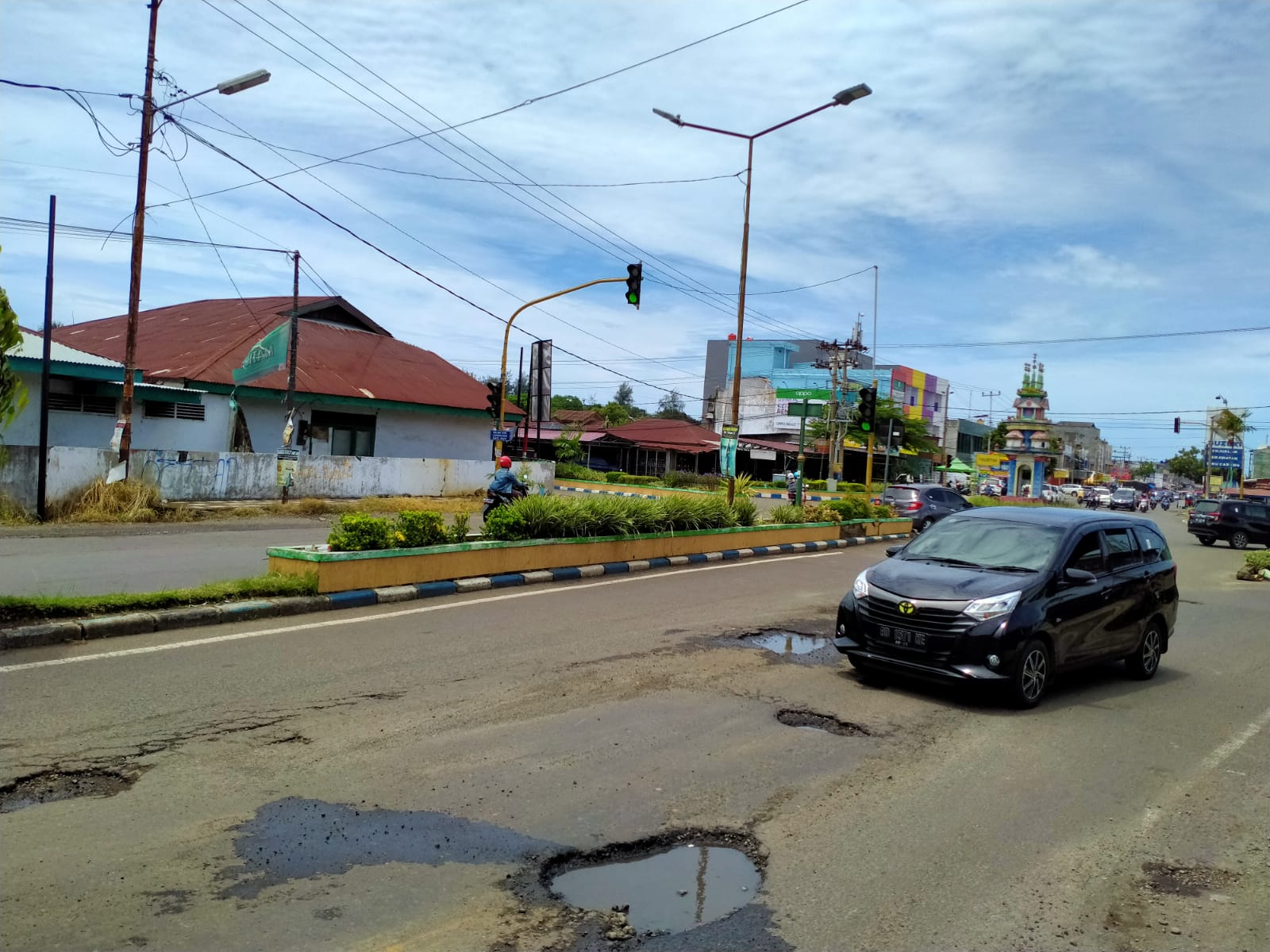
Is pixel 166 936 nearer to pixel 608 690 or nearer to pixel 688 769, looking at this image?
pixel 688 769

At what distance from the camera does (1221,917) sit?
4.07m

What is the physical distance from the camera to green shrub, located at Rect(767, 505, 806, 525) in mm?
22172

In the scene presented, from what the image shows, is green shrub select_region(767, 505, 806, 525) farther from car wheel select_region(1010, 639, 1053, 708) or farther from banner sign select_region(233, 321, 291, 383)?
banner sign select_region(233, 321, 291, 383)

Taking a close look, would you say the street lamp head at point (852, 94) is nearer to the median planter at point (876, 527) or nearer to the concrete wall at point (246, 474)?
the median planter at point (876, 527)

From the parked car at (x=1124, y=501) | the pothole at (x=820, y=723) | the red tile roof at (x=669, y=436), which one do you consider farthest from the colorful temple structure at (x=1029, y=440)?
the pothole at (x=820, y=723)

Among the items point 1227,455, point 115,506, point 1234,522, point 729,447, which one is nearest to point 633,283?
point 729,447

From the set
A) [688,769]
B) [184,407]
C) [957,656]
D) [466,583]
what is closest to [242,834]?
[688,769]

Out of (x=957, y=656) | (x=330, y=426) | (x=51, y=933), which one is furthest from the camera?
(x=330, y=426)

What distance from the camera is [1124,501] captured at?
55.9 meters

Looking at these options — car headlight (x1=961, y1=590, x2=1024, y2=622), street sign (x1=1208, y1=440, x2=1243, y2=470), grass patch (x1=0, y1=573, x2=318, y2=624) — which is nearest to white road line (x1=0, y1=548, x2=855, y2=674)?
grass patch (x1=0, y1=573, x2=318, y2=624)

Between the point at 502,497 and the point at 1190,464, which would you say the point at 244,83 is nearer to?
the point at 502,497

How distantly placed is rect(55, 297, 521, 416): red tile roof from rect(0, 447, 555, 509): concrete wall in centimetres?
469

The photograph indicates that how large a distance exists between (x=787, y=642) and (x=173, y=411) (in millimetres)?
23649

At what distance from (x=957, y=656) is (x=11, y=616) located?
26.6 feet
